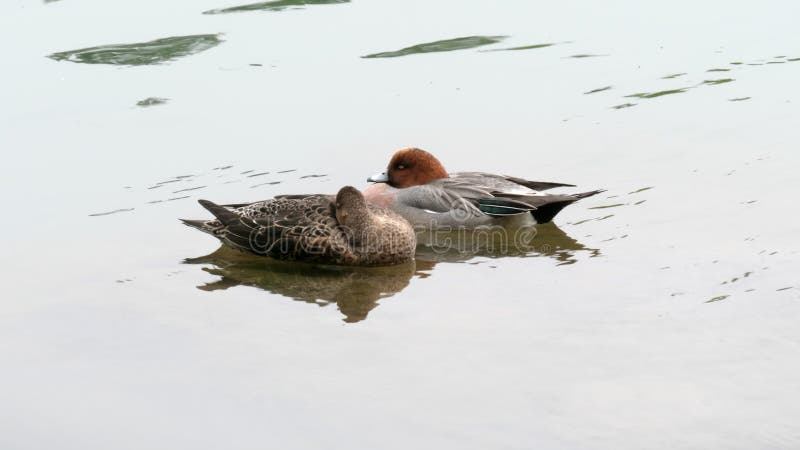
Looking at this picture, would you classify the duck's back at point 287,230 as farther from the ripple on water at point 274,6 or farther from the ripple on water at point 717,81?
the ripple on water at point 274,6

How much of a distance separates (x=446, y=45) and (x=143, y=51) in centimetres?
311

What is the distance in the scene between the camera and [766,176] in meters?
9.25

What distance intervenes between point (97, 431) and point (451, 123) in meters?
5.45

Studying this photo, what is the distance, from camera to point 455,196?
9406 mm

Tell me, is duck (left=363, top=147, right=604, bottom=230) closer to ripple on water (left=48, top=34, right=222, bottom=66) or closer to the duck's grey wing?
the duck's grey wing

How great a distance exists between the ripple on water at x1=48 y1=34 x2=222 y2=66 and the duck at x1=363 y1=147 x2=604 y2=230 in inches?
163

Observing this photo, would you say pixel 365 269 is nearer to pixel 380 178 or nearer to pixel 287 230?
pixel 287 230

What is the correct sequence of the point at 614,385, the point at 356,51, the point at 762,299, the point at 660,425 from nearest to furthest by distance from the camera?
the point at 660,425
the point at 614,385
the point at 762,299
the point at 356,51

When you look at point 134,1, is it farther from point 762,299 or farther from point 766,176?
point 762,299

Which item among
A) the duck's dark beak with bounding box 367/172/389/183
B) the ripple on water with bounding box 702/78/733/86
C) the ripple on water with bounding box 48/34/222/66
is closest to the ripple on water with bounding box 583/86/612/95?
the ripple on water with bounding box 702/78/733/86

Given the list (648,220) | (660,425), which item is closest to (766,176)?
(648,220)

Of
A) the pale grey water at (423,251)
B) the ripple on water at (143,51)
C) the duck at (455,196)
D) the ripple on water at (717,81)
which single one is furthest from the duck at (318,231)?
the ripple on water at (143,51)

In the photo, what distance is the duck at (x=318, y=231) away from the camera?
27.9 ft

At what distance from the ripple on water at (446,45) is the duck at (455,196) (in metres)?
3.23
